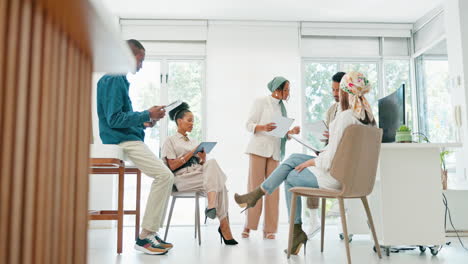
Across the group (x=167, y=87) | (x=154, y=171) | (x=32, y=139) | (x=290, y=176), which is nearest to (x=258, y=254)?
(x=290, y=176)

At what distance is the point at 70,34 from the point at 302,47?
17.6 ft

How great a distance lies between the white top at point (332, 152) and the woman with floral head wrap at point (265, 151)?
130cm

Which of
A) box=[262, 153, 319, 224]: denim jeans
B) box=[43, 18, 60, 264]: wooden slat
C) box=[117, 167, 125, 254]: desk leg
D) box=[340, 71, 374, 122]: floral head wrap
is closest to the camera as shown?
box=[43, 18, 60, 264]: wooden slat

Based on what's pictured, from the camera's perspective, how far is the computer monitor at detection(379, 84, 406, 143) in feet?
10.5

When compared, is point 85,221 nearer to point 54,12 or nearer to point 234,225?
point 54,12

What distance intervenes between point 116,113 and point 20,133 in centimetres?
232

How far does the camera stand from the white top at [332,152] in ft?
7.99

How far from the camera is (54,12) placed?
0.72 metres

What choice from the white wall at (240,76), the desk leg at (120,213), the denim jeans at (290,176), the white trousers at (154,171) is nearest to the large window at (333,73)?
the white wall at (240,76)

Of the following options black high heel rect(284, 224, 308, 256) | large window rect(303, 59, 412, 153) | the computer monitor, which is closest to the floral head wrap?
the computer monitor

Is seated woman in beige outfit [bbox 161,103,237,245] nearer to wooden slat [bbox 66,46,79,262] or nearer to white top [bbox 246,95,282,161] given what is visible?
white top [bbox 246,95,282,161]

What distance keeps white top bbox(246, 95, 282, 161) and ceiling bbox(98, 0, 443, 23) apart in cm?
172

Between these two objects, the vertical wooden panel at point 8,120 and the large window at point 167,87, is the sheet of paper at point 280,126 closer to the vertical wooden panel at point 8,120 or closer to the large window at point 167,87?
the large window at point 167,87

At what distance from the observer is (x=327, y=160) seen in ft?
8.18
